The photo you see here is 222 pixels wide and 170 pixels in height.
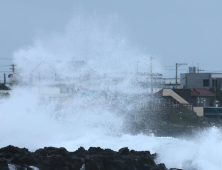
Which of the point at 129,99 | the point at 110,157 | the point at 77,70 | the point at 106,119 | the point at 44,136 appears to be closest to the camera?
the point at 110,157

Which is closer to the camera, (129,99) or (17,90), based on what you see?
(17,90)

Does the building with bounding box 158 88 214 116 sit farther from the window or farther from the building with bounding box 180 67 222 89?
the window

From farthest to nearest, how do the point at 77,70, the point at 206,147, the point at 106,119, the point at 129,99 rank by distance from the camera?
the point at 129,99 < the point at 77,70 < the point at 106,119 < the point at 206,147

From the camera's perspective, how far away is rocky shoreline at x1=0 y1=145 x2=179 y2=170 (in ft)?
57.9

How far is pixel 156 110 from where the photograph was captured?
44.4 metres

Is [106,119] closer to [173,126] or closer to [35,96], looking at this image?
[35,96]

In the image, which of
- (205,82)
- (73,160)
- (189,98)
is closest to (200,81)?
(205,82)

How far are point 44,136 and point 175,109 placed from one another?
27065mm

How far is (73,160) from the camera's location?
18734mm

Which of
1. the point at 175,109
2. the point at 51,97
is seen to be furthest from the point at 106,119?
the point at 175,109

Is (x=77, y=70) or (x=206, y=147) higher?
(x=77, y=70)

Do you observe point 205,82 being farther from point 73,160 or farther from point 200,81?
point 73,160

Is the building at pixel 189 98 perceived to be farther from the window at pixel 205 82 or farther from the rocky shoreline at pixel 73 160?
the rocky shoreline at pixel 73 160

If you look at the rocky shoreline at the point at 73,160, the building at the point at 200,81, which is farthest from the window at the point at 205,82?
the rocky shoreline at the point at 73,160
